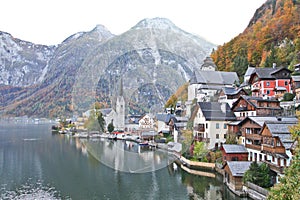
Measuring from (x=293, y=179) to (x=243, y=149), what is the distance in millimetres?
9205

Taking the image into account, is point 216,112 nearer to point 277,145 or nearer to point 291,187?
point 277,145

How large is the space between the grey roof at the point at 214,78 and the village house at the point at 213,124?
9.53m

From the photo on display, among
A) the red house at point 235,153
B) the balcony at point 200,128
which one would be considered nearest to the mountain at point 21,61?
the balcony at point 200,128

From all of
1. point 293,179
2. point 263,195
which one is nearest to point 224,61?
point 263,195

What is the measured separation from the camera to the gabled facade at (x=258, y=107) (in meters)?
15.3

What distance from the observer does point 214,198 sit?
1072 cm

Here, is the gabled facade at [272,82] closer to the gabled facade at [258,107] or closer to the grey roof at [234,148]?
the gabled facade at [258,107]

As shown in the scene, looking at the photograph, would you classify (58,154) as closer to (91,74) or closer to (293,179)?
(91,74)

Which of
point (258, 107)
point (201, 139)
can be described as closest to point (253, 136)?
point (258, 107)

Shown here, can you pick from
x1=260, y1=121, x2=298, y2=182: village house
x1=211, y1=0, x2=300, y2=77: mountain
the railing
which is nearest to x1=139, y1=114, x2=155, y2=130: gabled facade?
the railing

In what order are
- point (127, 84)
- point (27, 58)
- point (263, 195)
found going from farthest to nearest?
point (27, 58) < point (263, 195) < point (127, 84)

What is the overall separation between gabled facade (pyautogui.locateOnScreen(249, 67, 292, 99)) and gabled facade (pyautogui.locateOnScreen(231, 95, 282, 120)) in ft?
10.5

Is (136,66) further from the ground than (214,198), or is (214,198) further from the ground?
(136,66)

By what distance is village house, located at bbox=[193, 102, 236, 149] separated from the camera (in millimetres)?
16391
